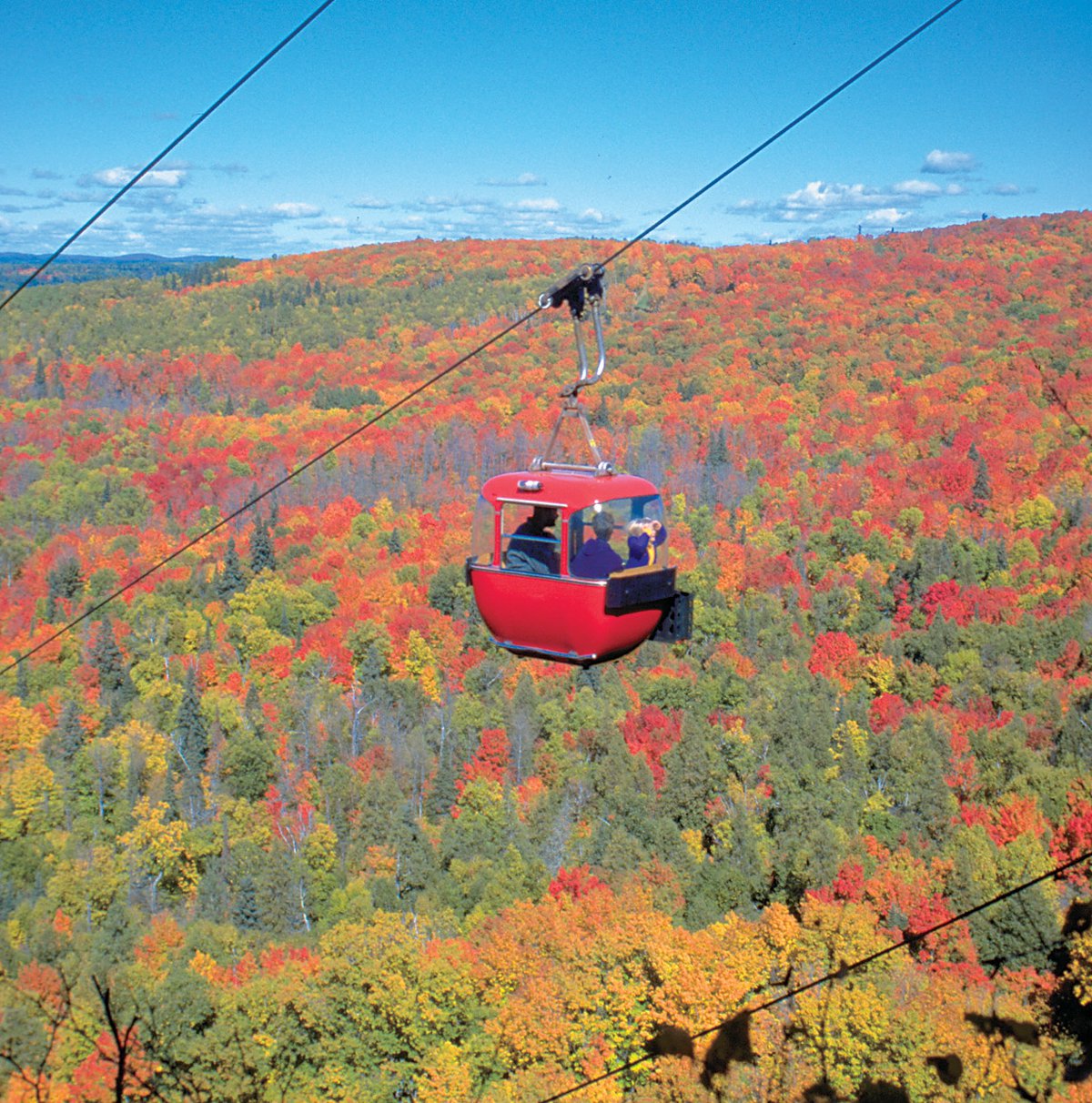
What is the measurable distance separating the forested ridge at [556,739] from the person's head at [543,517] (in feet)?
17.6

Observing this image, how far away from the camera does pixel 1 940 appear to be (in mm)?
41719

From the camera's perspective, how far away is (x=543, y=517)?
10.7m

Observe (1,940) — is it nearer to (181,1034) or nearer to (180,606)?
(181,1034)

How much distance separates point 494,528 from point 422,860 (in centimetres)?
3771

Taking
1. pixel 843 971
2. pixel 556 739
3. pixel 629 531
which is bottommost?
pixel 556 739

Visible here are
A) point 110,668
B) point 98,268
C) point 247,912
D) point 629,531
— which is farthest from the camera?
point 98,268

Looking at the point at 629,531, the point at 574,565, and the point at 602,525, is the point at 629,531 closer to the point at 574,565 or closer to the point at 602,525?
the point at 602,525

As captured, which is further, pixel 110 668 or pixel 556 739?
pixel 110 668

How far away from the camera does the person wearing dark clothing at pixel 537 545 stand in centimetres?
1056

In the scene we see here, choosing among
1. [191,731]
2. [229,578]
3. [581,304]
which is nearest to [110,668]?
[191,731]

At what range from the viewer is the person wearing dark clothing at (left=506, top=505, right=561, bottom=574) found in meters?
10.6

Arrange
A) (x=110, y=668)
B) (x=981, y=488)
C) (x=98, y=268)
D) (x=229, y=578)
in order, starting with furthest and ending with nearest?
1. (x=98, y=268)
2. (x=981, y=488)
3. (x=229, y=578)
4. (x=110, y=668)

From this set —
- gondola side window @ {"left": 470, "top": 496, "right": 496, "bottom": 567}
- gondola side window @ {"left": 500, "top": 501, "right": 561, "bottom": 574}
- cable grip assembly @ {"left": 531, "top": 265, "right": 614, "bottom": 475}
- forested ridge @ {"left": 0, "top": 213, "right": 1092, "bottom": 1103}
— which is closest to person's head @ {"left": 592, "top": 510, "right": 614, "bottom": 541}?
gondola side window @ {"left": 500, "top": 501, "right": 561, "bottom": 574}

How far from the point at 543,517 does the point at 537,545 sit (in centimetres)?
25
